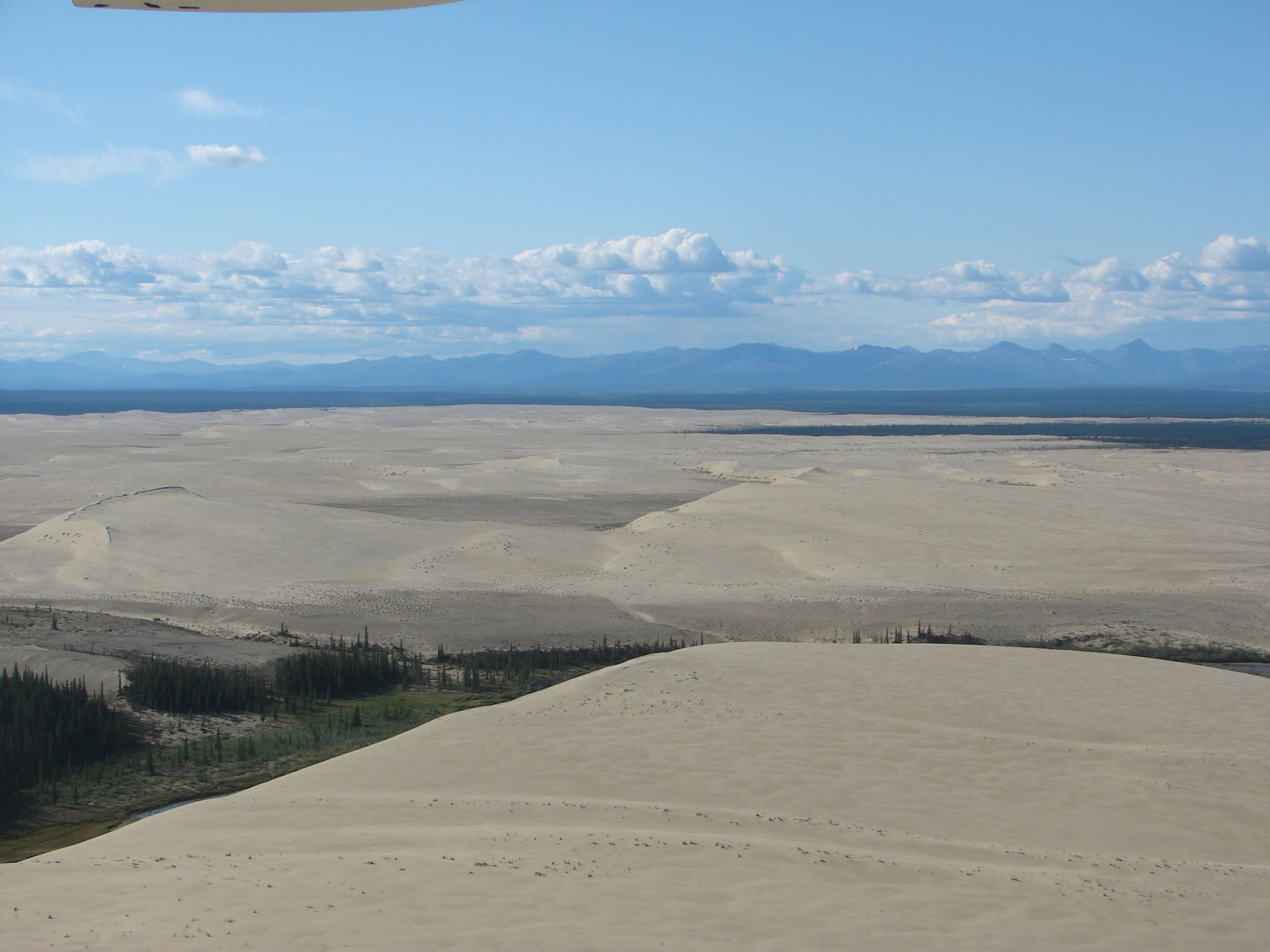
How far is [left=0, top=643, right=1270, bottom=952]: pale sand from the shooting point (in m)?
6.32

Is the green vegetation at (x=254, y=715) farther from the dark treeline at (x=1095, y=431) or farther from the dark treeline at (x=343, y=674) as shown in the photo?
the dark treeline at (x=1095, y=431)

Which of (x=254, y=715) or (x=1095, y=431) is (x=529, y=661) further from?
(x=1095, y=431)

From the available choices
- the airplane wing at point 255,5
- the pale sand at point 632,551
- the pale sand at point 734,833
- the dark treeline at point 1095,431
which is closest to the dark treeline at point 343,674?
the pale sand at point 632,551

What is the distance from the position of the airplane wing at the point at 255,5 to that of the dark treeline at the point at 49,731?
10209 mm

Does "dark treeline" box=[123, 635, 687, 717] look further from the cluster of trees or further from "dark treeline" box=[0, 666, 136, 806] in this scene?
"dark treeline" box=[0, 666, 136, 806]

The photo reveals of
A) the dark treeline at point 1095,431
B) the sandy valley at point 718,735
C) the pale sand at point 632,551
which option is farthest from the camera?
the dark treeline at point 1095,431

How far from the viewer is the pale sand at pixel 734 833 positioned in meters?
6.32

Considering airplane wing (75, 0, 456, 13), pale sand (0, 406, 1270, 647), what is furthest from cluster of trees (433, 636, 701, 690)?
airplane wing (75, 0, 456, 13)

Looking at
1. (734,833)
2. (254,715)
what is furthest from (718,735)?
(254,715)

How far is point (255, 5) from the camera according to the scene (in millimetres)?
3836

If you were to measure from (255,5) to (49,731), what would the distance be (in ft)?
36.8

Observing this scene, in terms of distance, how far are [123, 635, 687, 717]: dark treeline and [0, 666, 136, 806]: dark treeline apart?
100 cm

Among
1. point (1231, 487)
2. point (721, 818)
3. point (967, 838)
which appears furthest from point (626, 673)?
point (1231, 487)

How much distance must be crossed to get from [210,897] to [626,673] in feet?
26.2
